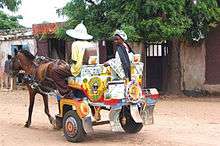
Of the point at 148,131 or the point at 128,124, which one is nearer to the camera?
the point at 128,124

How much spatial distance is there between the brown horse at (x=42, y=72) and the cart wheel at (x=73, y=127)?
0.56 metres

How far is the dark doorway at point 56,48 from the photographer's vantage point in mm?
24356

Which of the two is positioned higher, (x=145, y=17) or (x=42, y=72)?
(x=145, y=17)

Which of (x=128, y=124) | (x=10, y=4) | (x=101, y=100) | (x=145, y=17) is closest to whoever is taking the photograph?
(x=101, y=100)

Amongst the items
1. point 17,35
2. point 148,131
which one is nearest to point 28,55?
point 148,131

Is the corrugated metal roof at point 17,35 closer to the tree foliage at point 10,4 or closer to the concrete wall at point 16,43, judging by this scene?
the concrete wall at point 16,43

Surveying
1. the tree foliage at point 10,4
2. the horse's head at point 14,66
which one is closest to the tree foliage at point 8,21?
the tree foliage at point 10,4

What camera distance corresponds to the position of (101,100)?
8633 mm

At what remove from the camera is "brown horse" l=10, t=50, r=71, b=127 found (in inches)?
368

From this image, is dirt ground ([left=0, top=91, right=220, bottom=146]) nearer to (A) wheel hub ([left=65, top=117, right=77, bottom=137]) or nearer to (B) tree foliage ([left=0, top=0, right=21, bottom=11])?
(A) wheel hub ([left=65, top=117, right=77, bottom=137])

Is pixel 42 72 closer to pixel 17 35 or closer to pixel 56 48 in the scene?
pixel 56 48

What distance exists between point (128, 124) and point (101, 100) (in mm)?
1176

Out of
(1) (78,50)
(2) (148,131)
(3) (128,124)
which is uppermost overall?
(1) (78,50)

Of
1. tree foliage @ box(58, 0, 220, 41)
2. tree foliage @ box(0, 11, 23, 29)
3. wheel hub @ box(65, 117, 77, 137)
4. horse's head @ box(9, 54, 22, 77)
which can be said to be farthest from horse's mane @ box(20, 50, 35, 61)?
tree foliage @ box(0, 11, 23, 29)
